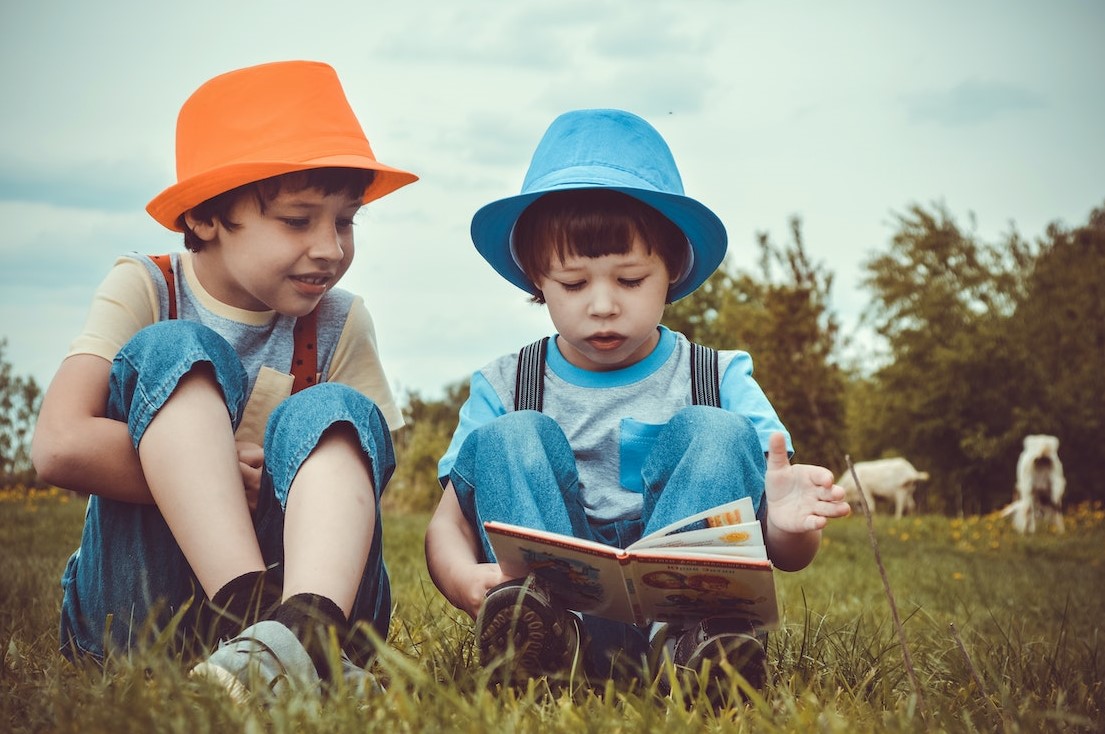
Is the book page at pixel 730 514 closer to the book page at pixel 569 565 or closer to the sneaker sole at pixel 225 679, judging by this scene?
the book page at pixel 569 565

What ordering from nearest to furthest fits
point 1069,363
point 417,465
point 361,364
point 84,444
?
1. point 84,444
2. point 361,364
3. point 417,465
4. point 1069,363

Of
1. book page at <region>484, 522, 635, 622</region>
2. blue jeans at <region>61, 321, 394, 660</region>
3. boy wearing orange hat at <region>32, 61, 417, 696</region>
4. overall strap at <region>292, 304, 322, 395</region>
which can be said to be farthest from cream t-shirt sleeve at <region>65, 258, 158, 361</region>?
book page at <region>484, 522, 635, 622</region>

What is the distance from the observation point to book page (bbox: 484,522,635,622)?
1.66 m

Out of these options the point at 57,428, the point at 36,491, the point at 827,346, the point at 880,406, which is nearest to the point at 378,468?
the point at 57,428

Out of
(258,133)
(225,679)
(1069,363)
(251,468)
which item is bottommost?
(225,679)

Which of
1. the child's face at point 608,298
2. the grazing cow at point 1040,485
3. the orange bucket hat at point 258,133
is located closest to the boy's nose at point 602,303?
the child's face at point 608,298

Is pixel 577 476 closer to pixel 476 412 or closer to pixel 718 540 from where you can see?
pixel 476 412

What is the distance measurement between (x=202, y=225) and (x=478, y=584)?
3.59ft

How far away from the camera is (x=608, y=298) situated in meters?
2.24

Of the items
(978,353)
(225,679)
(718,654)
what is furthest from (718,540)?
(978,353)

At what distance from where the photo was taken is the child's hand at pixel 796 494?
6.34ft

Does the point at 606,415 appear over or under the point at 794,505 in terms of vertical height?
over

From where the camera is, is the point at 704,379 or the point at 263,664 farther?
the point at 704,379

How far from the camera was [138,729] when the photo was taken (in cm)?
125
